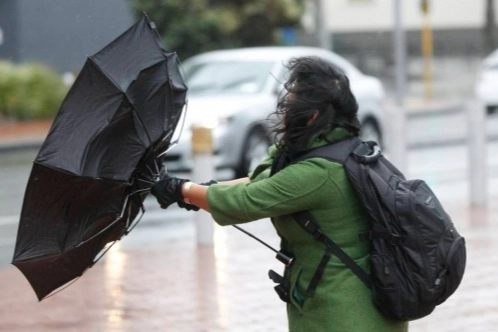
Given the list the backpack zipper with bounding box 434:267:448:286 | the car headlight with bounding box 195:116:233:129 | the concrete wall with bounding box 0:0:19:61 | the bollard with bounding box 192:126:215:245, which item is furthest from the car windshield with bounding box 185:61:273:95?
the concrete wall with bounding box 0:0:19:61

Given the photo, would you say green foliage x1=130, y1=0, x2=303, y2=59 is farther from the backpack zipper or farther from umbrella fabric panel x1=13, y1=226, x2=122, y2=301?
the backpack zipper

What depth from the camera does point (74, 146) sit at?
12.1 feet

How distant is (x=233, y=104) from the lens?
1541 centimetres

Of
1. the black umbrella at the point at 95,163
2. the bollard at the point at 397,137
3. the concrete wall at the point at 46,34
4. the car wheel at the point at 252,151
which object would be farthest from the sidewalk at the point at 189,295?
the concrete wall at the point at 46,34

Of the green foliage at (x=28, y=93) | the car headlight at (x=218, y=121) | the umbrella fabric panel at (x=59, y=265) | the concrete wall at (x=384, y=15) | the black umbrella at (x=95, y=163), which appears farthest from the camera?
the concrete wall at (x=384, y=15)

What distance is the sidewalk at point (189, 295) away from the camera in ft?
22.9

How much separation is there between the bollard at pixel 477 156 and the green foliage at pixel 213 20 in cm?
2141

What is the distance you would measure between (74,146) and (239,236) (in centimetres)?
692

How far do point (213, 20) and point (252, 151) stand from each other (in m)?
17.9

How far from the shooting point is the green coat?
3621mm

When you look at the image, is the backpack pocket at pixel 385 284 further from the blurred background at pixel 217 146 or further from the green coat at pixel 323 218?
the blurred background at pixel 217 146

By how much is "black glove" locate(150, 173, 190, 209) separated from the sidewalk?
10.2 feet

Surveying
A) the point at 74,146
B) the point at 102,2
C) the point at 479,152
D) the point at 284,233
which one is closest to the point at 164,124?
the point at 74,146

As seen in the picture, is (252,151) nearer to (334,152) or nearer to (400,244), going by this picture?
(334,152)
